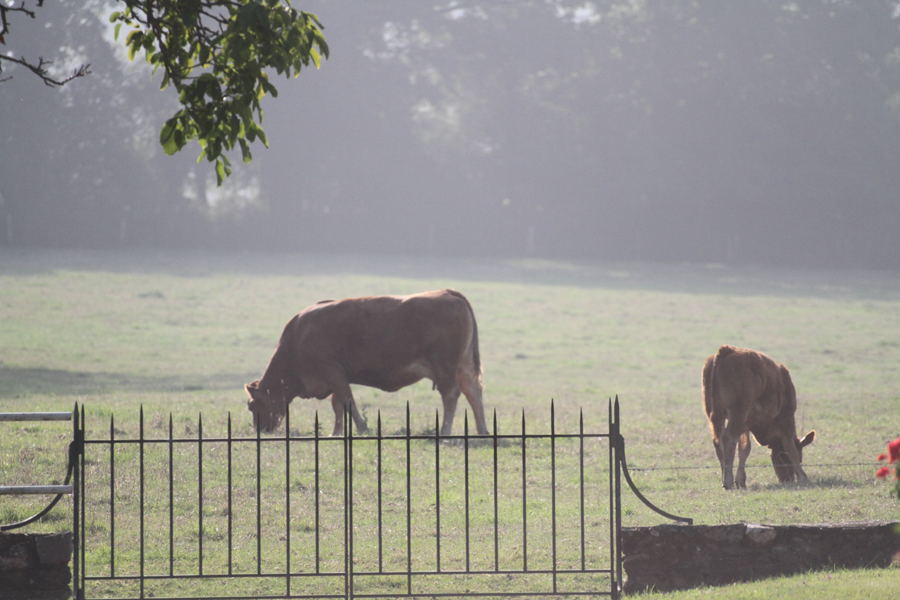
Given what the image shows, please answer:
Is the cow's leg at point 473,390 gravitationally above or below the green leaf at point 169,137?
below

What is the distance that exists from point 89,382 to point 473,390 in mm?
7590

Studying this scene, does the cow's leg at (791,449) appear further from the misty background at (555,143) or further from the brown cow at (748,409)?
the misty background at (555,143)

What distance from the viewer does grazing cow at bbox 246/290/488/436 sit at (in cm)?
1282

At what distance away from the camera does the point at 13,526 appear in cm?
588

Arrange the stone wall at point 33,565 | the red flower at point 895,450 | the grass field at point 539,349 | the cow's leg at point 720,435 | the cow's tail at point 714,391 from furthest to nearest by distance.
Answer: the grass field at point 539,349 < the cow's tail at point 714,391 < the cow's leg at point 720,435 < the stone wall at point 33,565 < the red flower at point 895,450

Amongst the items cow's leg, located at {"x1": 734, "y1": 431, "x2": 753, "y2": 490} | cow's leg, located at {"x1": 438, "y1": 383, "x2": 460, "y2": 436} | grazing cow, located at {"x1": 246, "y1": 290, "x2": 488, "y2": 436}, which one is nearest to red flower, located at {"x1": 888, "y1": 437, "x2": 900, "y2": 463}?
cow's leg, located at {"x1": 734, "y1": 431, "x2": 753, "y2": 490}

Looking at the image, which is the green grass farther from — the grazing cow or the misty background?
the misty background

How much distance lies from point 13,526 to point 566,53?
152ft

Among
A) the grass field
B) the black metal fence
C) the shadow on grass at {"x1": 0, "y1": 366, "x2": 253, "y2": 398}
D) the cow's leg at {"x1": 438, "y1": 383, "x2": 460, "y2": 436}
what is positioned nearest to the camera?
the black metal fence

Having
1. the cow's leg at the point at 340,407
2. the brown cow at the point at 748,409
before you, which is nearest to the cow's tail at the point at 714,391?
the brown cow at the point at 748,409

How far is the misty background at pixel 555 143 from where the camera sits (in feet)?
150

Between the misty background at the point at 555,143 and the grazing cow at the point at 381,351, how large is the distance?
31.8m

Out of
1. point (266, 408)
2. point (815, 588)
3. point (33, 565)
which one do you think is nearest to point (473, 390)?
point (266, 408)

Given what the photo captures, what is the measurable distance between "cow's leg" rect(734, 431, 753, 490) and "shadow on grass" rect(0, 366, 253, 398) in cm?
970
